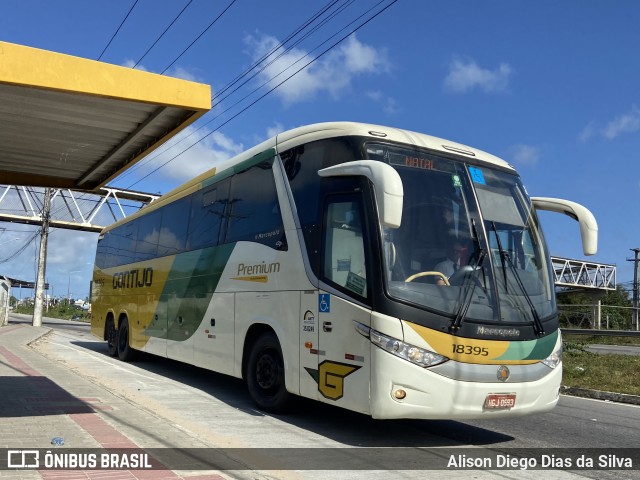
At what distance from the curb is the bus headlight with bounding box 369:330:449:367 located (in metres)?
6.19

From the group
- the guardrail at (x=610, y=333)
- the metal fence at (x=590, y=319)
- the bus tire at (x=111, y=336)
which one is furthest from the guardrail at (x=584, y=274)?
the bus tire at (x=111, y=336)

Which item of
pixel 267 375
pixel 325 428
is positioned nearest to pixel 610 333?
pixel 267 375

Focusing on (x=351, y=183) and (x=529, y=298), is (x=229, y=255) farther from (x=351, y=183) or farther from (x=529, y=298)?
(x=529, y=298)

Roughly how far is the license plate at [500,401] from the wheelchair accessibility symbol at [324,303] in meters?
2.02

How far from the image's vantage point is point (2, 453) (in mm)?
5668

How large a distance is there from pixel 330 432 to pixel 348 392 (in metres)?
1.03

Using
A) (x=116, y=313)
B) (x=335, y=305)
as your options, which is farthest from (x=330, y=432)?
(x=116, y=313)

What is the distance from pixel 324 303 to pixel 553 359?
9.01ft

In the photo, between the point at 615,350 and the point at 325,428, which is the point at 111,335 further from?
the point at 615,350

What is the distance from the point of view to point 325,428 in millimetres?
7883

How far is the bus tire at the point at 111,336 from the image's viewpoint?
16.4 m

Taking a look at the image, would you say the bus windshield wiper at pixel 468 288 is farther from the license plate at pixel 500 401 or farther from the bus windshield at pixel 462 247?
the license plate at pixel 500 401

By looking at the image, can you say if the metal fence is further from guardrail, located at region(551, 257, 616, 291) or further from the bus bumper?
the bus bumper

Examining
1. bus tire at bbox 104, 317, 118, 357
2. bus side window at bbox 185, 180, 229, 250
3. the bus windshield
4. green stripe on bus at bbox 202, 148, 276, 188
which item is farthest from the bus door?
bus tire at bbox 104, 317, 118, 357
